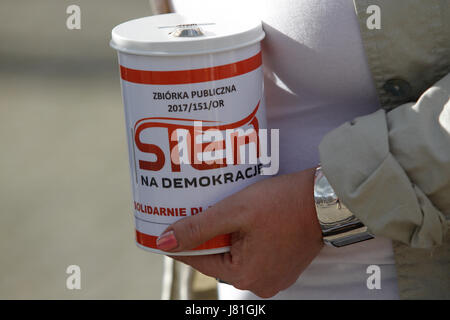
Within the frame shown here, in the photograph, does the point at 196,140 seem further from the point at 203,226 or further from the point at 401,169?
the point at 401,169

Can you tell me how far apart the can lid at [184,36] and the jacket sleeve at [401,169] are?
9.2 inches

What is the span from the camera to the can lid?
1.05 meters

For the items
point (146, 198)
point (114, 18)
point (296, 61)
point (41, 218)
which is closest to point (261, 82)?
point (296, 61)

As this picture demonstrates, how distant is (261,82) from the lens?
115 cm

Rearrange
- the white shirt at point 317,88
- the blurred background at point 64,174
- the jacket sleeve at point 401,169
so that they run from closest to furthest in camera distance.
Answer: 1. the jacket sleeve at point 401,169
2. the white shirt at point 317,88
3. the blurred background at point 64,174

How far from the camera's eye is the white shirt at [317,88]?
1.11m

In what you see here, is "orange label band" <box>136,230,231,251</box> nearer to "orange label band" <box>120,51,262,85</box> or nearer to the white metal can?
the white metal can

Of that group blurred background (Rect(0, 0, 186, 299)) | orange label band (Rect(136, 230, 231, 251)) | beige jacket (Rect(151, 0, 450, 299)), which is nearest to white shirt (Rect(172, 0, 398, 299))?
beige jacket (Rect(151, 0, 450, 299))

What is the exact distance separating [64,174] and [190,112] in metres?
3.19

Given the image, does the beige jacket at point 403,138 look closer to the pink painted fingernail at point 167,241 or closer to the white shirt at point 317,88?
the white shirt at point 317,88

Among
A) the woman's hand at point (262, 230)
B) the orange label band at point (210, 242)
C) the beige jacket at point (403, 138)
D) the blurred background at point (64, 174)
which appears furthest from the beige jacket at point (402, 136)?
the blurred background at point (64, 174)

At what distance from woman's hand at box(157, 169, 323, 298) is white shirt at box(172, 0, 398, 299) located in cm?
10

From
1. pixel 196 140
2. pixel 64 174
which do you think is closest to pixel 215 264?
pixel 196 140
